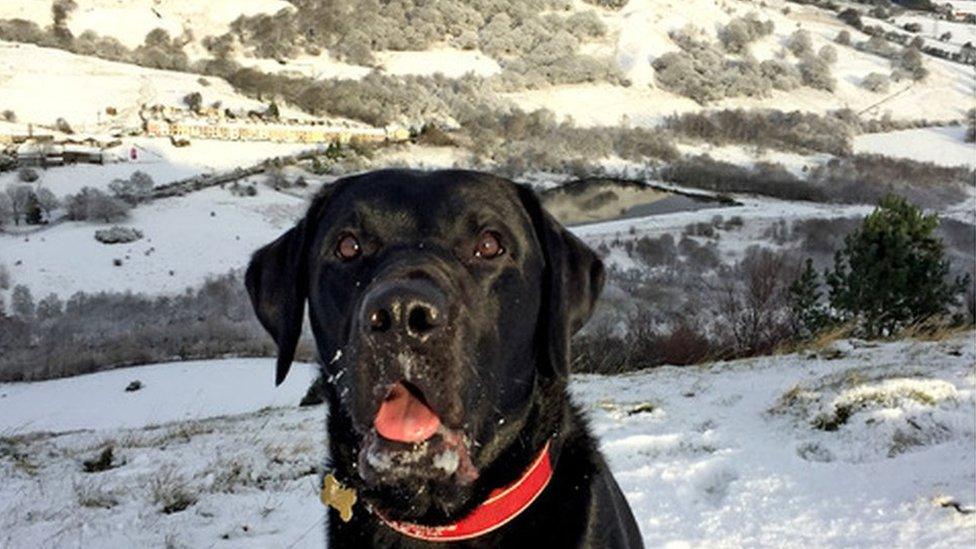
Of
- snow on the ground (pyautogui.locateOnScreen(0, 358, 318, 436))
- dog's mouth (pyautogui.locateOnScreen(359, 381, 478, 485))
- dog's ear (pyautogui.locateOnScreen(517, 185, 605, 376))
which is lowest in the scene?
snow on the ground (pyautogui.locateOnScreen(0, 358, 318, 436))

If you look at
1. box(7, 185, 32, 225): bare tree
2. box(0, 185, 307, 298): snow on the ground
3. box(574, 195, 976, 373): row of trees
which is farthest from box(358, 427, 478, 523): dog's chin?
box(7, 185, 32, 225): bare tree

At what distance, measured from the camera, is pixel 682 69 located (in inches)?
3861

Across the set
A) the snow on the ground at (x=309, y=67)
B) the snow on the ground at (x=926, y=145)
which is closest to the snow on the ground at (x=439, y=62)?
the snow on the ground at (x=309, y=67)

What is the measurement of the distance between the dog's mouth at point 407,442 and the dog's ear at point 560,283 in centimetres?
67

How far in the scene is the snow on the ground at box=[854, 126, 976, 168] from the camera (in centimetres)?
7312

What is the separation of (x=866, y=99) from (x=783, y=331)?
287ft

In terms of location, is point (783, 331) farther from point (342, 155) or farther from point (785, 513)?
point (342, 155)

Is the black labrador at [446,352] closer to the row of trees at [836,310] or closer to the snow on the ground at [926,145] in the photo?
the row of trees at [836,310]

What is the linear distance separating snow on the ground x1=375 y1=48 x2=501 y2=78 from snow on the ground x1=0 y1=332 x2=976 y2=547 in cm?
8901

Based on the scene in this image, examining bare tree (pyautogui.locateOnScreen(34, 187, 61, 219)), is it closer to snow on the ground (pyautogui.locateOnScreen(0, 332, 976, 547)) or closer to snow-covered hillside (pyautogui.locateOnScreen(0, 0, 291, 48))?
snow on the ground (pyautogui.locateOnScreen(0, 332, 976, 547))

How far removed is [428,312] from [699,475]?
13.0 ft

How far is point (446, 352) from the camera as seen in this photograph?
7.72ft

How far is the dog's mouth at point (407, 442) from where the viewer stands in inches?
95.2

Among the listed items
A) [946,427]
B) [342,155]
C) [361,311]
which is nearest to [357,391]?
[361,311]
